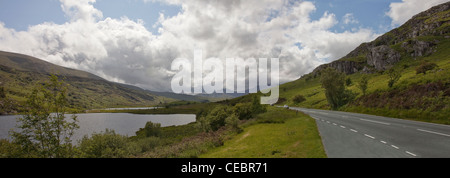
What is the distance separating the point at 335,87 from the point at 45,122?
6628cm

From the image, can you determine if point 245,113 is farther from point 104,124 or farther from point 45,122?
point 104,124

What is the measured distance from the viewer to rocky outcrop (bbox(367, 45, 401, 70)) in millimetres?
142000

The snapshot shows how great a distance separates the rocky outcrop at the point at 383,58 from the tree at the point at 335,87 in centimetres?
10620

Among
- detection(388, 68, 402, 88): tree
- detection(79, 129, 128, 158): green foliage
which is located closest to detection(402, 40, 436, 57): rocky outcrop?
detection(388, 68, 402, 88): tree

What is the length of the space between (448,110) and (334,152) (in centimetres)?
2562

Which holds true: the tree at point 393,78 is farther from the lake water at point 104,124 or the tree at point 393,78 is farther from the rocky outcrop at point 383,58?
the rocky outcrop at point 383,58

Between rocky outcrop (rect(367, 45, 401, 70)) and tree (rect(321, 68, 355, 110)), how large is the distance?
106197mm

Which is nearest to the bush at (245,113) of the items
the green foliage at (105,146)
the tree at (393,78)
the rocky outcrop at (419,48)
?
the green foliage at (105,146)

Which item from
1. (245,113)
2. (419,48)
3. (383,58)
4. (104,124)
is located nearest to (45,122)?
(245,113)

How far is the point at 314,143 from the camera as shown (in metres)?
15.6

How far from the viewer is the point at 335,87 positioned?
60.4 m

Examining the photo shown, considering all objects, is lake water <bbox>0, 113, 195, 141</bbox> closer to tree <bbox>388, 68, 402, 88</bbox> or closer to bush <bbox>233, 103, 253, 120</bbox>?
bush <bbox>233, 103, 253, 120</bbox>
